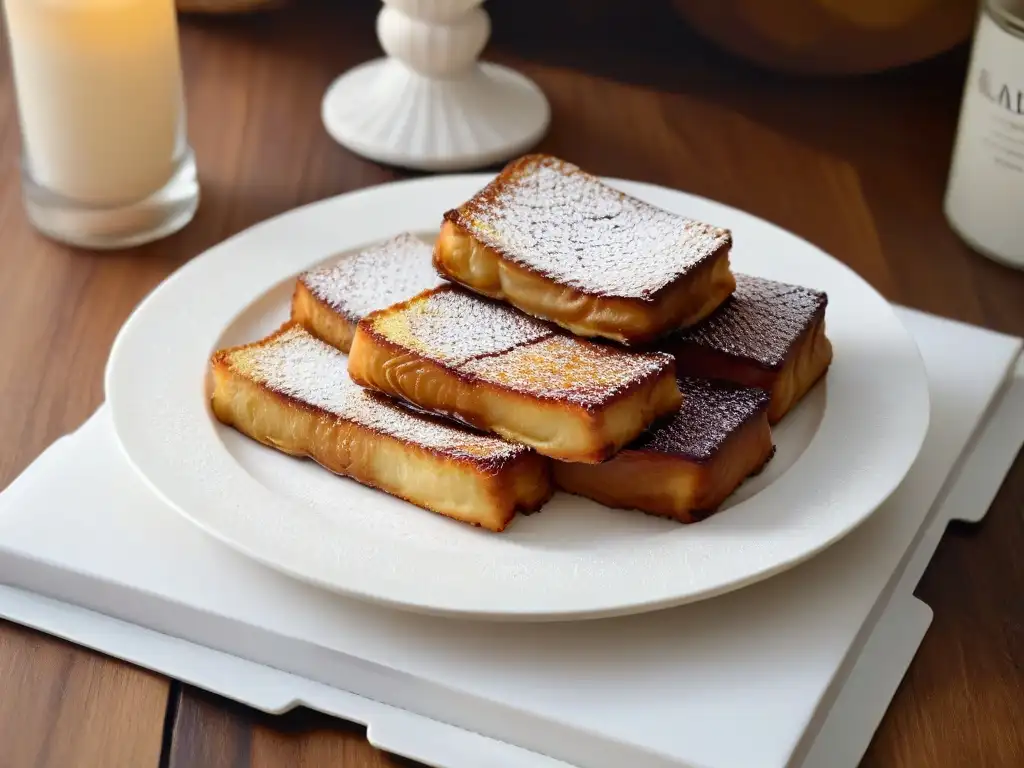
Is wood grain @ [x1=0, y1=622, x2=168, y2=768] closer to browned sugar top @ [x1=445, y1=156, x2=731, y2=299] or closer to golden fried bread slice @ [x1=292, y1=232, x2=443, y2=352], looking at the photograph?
golden fried bread slice @ [x1=292, y1=232, x2=443, y2=352]

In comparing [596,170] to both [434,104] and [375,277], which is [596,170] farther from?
[375,277]

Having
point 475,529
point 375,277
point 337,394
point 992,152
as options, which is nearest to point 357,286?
point 375,277

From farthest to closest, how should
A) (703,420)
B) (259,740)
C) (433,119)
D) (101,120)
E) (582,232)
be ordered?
(433,119) → (101,120) → (582,232) → (703,420) → (259,740)

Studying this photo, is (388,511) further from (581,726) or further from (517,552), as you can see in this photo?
(581,726)

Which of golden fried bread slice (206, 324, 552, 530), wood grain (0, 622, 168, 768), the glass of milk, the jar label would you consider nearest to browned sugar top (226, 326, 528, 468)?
golden fried bread slice (206, 324, 552, 530)

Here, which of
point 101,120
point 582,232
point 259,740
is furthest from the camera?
point 101,120
